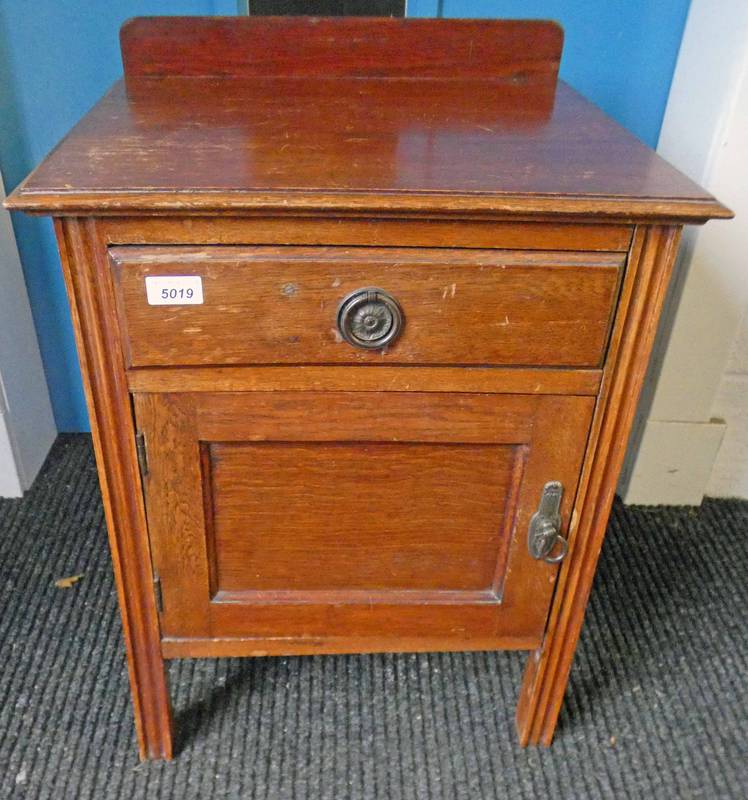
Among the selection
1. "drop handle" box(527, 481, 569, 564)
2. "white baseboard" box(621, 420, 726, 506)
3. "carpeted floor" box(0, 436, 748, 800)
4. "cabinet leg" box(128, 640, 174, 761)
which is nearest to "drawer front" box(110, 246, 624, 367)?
"drop handle" box(527, 481, 569, 564)

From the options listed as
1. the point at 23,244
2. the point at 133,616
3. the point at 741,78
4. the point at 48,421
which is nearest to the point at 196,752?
the point at 133,616

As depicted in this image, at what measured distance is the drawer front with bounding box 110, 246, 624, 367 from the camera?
2.19 ft

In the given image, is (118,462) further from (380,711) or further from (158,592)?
(380,711)

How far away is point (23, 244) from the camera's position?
1380mm

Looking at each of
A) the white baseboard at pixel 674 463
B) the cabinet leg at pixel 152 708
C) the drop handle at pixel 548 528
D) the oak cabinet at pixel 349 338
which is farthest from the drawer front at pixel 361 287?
the white baseboard at pixel 674 463

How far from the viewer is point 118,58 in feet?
3.96

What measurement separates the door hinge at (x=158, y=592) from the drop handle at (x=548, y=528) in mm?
411

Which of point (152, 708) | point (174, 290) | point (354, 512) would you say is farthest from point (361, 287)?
point (152, 708)

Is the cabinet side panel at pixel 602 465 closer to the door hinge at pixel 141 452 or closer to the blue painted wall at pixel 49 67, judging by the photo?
the door hinge at pixel 141 452

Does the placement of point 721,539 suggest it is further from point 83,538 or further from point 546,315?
point 83,538

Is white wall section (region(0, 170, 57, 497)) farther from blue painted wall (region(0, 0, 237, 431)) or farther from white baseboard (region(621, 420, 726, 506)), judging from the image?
white baseboard (region(621, 420, 726, 506))

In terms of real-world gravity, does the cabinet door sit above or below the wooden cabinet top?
below

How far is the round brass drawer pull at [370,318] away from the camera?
680 millimetres

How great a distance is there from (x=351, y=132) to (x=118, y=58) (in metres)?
0.63
